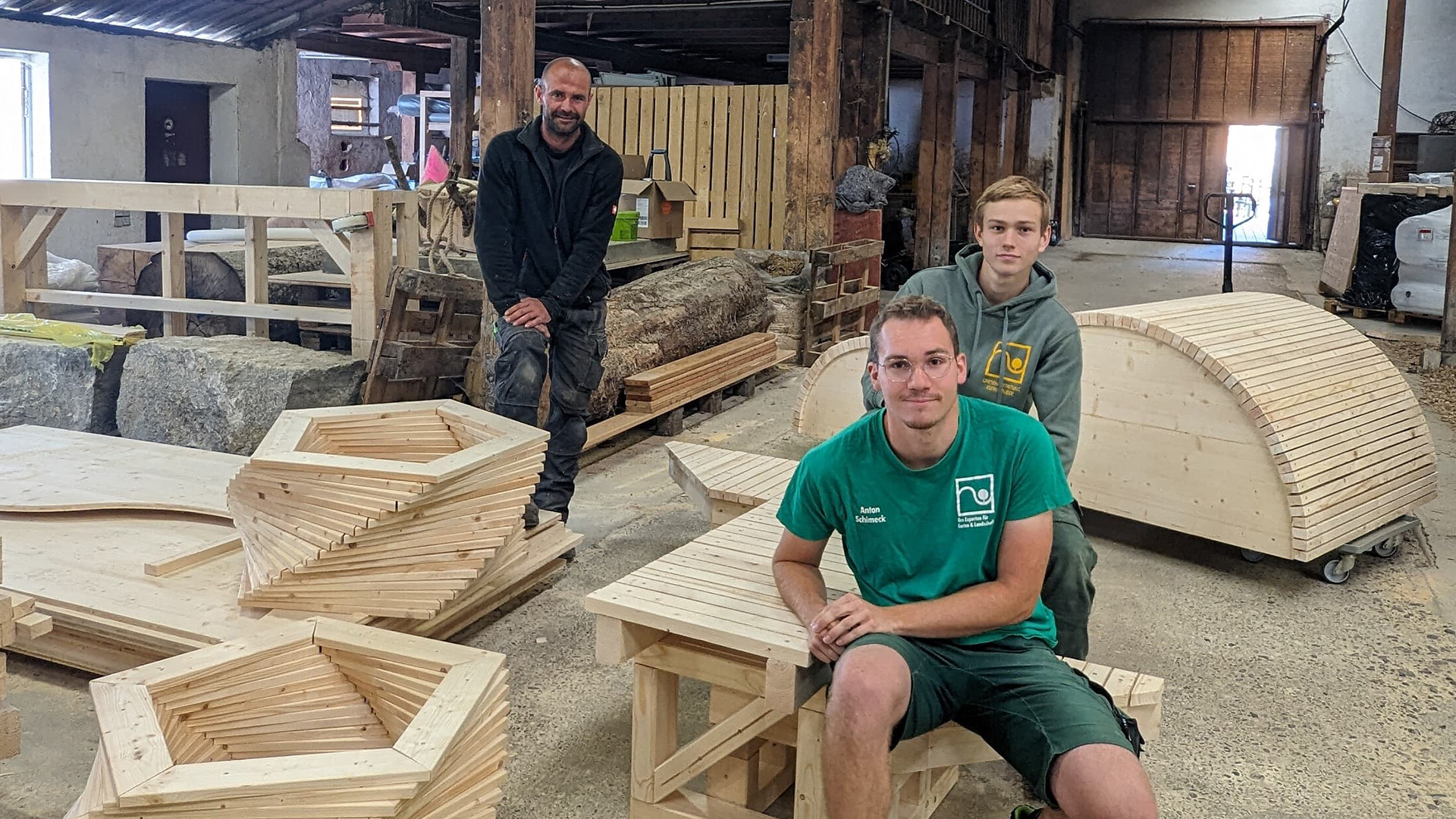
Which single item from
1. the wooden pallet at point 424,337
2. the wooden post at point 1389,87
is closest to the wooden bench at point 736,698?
the wooden pallet at point 424,337

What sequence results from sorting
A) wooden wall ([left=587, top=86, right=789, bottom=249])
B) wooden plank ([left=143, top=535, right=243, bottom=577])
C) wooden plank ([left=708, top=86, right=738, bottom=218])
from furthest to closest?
wooden plank ([left=708, top=86, right=738, bottom=218])
wooden wall ([left=587, top=86, right=789, bottom=249])
wooden plank ([left=143, top=535, right=243, bottom=577])

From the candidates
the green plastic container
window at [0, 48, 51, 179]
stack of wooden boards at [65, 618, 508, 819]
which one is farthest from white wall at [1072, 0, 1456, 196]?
stack of wooden boards at [65, 618, 508, 819]

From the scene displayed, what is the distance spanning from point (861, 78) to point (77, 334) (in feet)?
26.2

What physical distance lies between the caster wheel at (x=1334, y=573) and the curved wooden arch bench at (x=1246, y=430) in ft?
0.27

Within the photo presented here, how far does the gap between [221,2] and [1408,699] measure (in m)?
12.1

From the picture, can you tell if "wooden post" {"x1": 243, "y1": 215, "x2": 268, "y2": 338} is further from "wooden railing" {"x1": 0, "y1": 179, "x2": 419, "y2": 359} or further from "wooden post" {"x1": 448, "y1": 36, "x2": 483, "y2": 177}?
"wooden post" {"x1": 448, "y1": 36, "x2": 483, "y2": 177}

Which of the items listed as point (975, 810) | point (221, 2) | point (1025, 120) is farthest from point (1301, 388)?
point (1025, 120)

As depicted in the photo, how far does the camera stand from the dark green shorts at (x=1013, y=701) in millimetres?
2732

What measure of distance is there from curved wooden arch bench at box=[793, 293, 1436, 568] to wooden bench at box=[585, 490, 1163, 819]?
2.33m

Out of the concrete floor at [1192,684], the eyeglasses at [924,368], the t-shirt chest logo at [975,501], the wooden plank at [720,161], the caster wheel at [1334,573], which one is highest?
the wooden plank at [720,161]

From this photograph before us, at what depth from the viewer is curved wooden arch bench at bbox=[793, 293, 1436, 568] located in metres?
5.30

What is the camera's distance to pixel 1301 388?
554 centimetres

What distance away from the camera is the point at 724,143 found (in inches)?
484

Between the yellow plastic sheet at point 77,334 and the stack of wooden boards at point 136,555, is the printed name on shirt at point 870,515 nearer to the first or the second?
the stack of wooden boards at point 136,555
